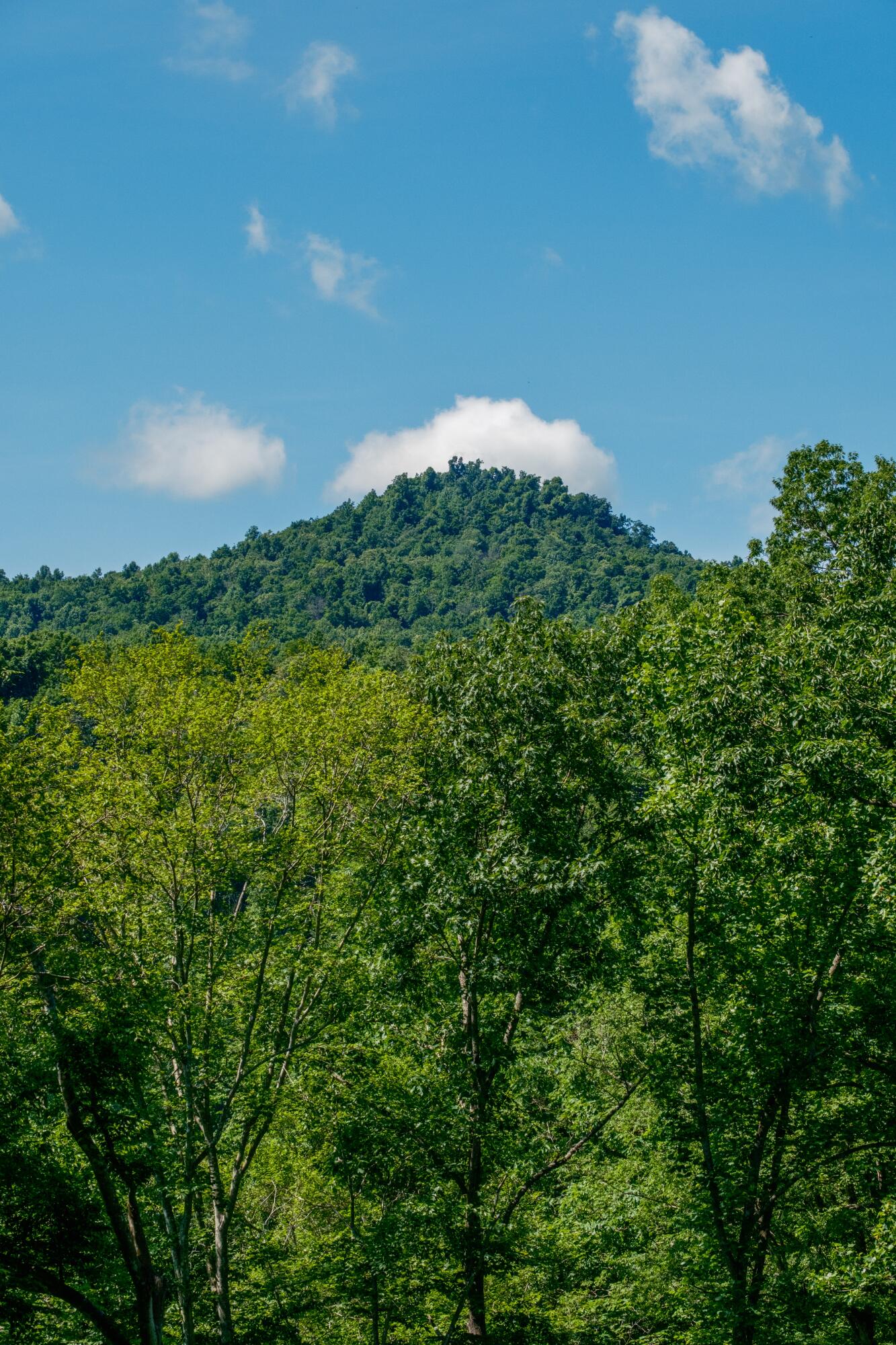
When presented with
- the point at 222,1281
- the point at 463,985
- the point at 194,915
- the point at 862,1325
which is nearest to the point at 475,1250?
the point at 222,1281

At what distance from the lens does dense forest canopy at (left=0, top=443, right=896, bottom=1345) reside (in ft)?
37.6

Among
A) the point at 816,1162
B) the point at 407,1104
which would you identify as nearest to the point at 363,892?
the point at 407,1104

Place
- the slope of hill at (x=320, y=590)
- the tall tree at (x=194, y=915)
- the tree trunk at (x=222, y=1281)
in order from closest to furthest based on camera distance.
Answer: the tall tree at (x=194, y=915)
the tree trunk at (x=222, y=1281)
the slope of hill at (x=320, y=590)

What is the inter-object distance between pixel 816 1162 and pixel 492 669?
8866 mm

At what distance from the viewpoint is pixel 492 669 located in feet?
55.1

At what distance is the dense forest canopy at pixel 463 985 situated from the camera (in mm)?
11453

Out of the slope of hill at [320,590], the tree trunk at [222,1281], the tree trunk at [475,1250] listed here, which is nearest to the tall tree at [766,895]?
the tree trunk at [475,1250]

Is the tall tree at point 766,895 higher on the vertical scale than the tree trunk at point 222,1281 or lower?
higher

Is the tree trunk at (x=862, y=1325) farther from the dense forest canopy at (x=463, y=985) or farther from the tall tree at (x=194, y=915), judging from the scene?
the tall tree at (x=194, y=915)

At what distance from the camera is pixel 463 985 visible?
16781 millimetres

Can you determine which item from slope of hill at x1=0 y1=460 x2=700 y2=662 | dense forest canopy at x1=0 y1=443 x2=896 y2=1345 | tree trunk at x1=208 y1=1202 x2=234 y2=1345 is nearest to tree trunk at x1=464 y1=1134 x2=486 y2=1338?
dense forest canopy at x1=0 y1=443 x2=896 y2=1345

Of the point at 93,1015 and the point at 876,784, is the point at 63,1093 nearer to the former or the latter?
the point at 93,1015

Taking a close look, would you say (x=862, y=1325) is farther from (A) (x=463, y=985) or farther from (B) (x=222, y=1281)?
(B) (x=222, y=1281)

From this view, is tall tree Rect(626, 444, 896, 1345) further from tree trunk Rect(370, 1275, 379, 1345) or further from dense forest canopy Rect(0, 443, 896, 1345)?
tree trunk Rect(370, 1275, 379, 1345)
